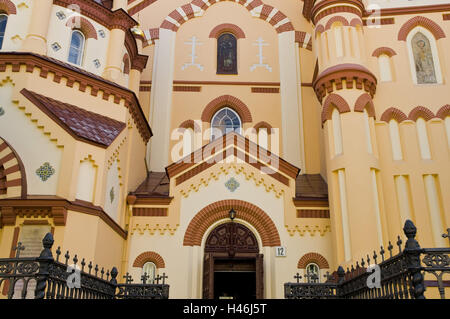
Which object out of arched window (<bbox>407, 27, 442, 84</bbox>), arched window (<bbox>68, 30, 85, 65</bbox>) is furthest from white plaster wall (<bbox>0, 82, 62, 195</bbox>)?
arched window (<bbox>407, 27, 442, 84</bbox>)

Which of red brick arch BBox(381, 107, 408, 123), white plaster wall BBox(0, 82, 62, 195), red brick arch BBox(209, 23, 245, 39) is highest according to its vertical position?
red brick arch BBox(209, 23, 245, 39)

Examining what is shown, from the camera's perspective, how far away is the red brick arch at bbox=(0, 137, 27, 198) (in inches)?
452

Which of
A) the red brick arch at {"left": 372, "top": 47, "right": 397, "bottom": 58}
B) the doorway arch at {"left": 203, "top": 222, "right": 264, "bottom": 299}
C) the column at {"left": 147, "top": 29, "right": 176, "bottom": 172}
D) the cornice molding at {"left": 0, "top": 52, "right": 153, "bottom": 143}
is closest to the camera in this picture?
the cornice molding at {"left": 0, "top": 52, "right": 153, "bottom": 143}

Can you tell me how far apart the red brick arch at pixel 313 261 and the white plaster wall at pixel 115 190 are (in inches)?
228

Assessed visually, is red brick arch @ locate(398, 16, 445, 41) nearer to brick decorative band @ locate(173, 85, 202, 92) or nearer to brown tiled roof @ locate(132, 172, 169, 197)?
brick decorative band @ locate(173, 85, 202, 92)

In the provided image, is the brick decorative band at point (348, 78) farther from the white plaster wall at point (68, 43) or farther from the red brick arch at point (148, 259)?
the red brick arch at point (148, 259)

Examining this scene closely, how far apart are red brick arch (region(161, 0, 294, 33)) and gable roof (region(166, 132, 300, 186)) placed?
305 inches

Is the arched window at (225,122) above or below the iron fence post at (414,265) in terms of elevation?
above

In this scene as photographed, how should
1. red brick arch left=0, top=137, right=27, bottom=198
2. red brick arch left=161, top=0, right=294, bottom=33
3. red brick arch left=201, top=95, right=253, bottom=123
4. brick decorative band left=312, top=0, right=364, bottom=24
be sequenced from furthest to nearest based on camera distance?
red brick arch left=161, top=0, right=294, bottom=33
red brick arch left=201, top=95, right=253, bottom=123
brick decorative band left=312, top=0, right=364, bottom=24
red brick arch left=0, top=137, right=27, bottom=198

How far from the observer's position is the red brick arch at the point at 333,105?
1438 cm

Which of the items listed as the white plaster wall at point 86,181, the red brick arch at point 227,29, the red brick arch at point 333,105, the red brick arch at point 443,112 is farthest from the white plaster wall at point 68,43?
the red brick arch at point 443,112

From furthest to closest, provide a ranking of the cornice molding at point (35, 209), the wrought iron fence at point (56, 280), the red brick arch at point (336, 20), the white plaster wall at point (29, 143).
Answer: the red brick arch at point (336, 20) < the white plaster wall at point (29, 143) < the cornice molding at point (35, 209) < the wrought iron fence at point (56, 280)

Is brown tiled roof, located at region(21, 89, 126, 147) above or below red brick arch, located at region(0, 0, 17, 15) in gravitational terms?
below
